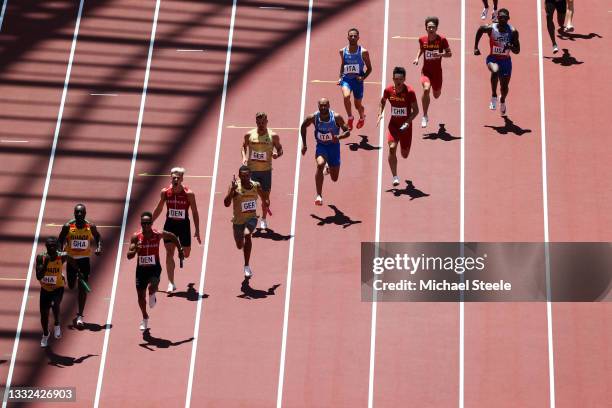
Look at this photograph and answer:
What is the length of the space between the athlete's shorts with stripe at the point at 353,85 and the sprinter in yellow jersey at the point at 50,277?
5.45 metres

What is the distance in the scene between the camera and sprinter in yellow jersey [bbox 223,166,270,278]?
79.2 feet

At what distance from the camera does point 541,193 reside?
26281mm

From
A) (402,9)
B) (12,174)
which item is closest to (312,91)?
(402,9)

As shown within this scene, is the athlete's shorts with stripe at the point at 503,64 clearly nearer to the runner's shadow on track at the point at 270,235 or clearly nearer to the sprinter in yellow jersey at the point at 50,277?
the runner's shadow on track at the point at 270,235

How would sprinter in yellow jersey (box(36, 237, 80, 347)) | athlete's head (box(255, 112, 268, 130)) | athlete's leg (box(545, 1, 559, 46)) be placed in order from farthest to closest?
athlete's leg (box(545, 1, 559, 46)), athlete's head (box(255, 112, 268, 130)), sprinter in yellow jersey (box(36, 237, 80, 347))

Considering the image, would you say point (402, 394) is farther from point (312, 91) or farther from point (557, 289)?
point (312, 91)

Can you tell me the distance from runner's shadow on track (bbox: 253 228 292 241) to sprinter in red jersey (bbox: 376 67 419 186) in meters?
1.93

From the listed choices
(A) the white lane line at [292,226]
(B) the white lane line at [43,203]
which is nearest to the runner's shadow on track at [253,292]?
(A) the white lane line at [292,226]

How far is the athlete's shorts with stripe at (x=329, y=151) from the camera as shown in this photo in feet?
83.7

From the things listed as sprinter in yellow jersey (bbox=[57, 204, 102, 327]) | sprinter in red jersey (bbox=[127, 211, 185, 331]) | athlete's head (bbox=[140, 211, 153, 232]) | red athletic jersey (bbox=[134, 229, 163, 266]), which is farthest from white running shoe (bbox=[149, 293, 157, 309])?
athlete's head (bbox=[140, 211, 153, 232])

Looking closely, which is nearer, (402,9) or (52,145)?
(52,145)

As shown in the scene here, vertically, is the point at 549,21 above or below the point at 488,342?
above

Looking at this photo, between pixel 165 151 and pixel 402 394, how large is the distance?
20.0 ft

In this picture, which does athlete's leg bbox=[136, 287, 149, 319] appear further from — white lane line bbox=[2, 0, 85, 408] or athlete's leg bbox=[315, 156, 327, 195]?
athlete's leg bbox=[315, 156, 327, 195]
